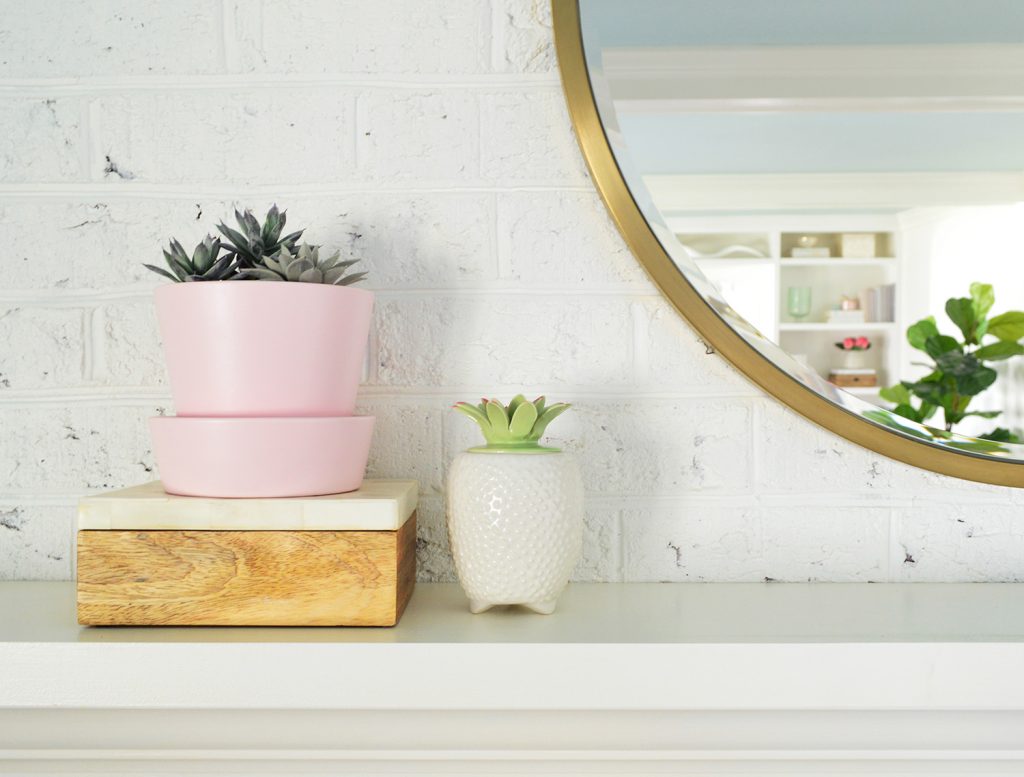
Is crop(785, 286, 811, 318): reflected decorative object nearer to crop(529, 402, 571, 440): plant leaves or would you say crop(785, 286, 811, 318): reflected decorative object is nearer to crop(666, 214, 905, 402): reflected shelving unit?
crop(666, 214, 905, 402): reflected shelving unit

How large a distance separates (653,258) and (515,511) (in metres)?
0.29

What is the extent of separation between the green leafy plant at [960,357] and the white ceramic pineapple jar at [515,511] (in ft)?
1.16

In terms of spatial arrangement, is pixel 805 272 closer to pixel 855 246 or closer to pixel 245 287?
pixel 855 246

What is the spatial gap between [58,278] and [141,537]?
340 mm

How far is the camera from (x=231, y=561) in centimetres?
56

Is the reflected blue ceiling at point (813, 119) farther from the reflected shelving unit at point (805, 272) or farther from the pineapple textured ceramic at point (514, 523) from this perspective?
the pineapple textured ceramic at point (514, 523)

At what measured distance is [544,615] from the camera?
62 centimetres

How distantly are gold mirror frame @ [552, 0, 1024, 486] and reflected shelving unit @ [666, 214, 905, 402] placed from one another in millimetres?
24

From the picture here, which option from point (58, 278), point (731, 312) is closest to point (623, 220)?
point (731, 312)
